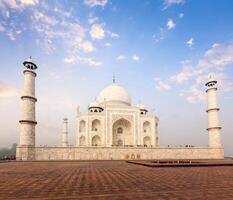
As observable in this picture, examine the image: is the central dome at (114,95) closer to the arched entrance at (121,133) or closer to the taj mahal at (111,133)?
the taj mahal at (111,133)

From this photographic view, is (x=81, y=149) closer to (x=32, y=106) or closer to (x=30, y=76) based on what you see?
(x=32, y=106)

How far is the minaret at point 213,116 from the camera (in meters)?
28.9

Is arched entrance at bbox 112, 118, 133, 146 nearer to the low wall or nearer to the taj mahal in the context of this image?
the taj mahal

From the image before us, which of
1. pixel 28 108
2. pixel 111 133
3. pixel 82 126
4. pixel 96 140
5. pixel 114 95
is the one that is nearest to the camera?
pixel 28 108

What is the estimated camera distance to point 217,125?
29031 millimetres

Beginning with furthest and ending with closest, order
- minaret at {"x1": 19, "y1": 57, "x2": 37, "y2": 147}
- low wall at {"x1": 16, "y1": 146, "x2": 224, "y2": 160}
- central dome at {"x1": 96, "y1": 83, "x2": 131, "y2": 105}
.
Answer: central dome at {"x1": 96, "y1": 83, "x2": 131, "y2": 105} → low wall at {"x1": 16, "y1": 146, "x2": 224, "y2": 160} → minaret at {"x1": 19, "y1": 57, "x2": 37, "y2": 147}

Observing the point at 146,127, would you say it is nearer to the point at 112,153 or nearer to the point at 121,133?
the point at 121,133

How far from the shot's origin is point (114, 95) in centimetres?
3922

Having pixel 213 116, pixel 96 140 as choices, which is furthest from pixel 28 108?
pixel 213 116

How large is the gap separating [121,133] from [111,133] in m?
3.54

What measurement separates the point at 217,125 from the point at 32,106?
21.4 metres

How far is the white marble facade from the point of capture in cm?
3391

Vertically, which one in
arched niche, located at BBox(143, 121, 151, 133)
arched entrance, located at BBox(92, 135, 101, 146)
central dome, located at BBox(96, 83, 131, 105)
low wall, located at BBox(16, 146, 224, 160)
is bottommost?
low wall, located at BBox(16, 146, 224, 160)

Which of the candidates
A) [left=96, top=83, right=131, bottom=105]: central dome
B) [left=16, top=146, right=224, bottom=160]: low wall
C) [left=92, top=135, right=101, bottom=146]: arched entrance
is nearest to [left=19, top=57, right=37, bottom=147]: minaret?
[left=16, top=146, right=224, bottom=160]: low wall
